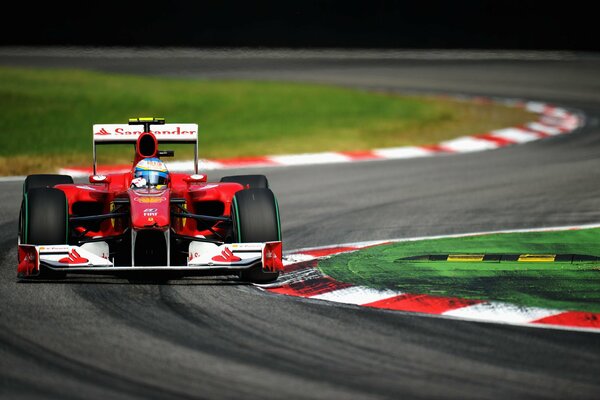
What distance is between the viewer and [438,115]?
21.2 m

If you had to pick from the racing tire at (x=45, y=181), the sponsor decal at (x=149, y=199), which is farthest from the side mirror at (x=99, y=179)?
the sponsor decal at (x=149, y=199)

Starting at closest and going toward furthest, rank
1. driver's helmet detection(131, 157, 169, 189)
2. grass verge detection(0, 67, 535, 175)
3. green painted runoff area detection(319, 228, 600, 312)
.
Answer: green painted runoff area detection(319, 228, 600, 312) < driver's helmet detection(131, 157, 169, 189) < grass verge detection(0, 67, 535, 175)

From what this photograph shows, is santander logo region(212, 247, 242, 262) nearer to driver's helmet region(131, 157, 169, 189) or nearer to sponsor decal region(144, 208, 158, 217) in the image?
sponsor decal region(144, 208, 158, 217)

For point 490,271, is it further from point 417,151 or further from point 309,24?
point 309,24

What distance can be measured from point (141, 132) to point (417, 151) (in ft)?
26.2

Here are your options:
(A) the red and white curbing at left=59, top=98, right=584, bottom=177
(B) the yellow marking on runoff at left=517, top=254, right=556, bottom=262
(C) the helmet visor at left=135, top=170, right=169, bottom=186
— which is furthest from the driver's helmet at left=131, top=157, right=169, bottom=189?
(A) the red and white curbing at left=59, top=98, right=584, bottom=177

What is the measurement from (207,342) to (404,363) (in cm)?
111

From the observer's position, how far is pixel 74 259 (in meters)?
8.11

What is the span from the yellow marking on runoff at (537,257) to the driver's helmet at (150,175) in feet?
9.03

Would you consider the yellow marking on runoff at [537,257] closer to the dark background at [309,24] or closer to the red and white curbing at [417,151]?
the red and white curbing at [417,151]

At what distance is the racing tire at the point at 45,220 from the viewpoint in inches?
324

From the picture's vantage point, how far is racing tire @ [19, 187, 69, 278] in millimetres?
8227

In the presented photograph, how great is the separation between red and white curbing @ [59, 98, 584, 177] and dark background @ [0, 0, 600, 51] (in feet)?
40.7

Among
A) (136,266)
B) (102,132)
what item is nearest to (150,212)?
(136,266)
